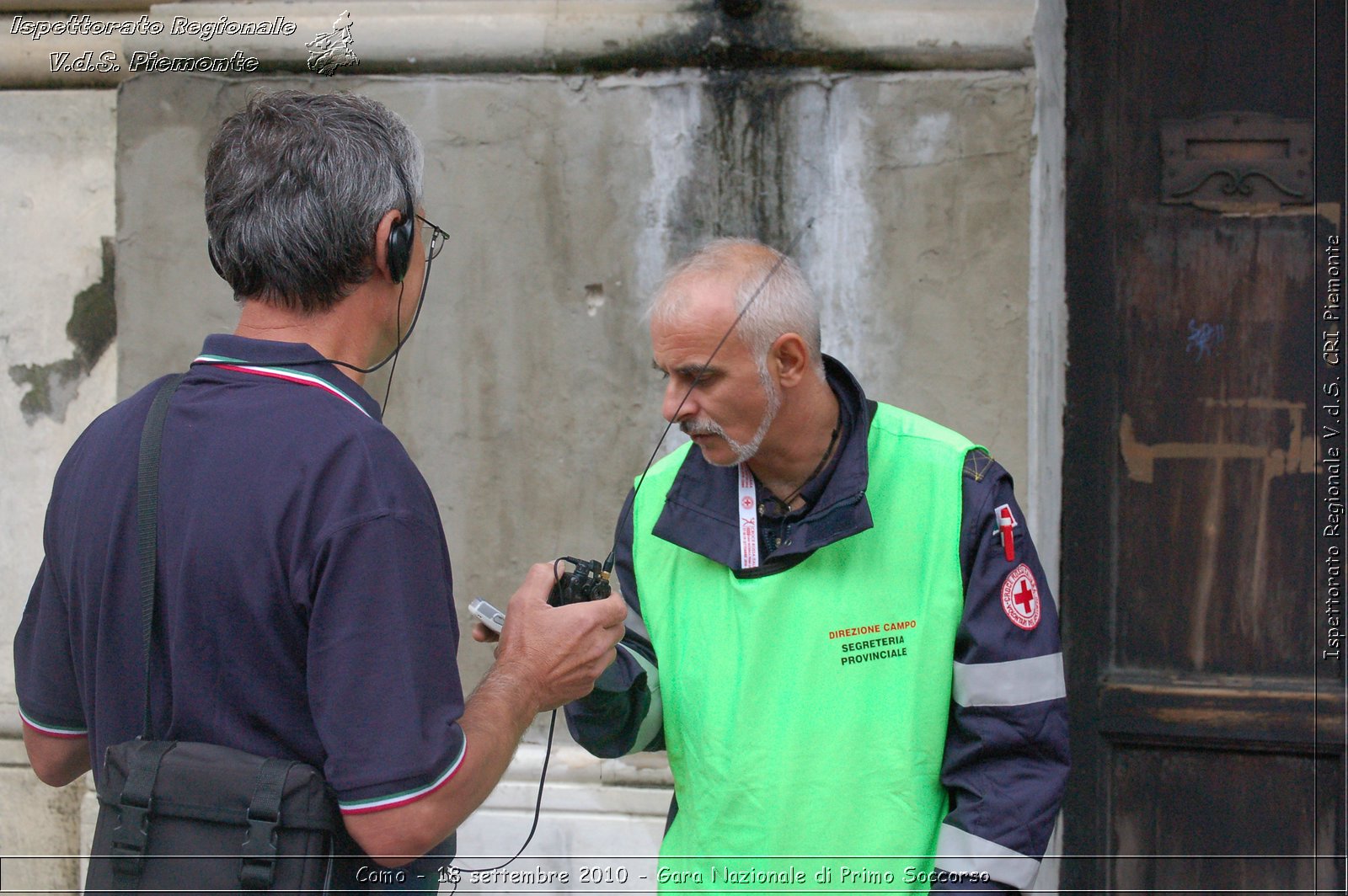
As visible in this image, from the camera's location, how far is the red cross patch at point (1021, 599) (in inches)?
77.4

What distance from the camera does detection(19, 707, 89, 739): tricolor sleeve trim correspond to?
72.7 inches

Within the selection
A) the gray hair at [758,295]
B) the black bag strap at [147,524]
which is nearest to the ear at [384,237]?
the black bag strap at [147,524]

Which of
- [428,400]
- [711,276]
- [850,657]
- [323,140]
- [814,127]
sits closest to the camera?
[323,140]

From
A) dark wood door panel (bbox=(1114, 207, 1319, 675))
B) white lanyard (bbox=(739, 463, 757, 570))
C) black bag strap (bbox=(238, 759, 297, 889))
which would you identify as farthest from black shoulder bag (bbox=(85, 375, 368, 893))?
dark wood door panel (bbox=(1114, 207, 1319, 675))

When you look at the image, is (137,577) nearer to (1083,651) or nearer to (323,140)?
(323,140)

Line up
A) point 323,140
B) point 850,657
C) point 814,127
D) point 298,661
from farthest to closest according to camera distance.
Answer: point 814,127 → point 850,657 → point 323,140 → point 298,661

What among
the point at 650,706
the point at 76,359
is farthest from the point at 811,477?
the point at 76,359

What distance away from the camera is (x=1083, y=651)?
11.1 ft

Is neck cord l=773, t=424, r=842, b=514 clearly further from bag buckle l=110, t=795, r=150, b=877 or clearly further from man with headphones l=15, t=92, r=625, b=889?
bag buckle l=110, t=795, r=150, b=877

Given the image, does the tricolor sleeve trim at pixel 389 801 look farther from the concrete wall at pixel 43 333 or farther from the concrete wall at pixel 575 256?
the concrete wall at pixel 43 333

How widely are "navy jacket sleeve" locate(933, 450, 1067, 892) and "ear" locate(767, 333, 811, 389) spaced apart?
1.33 ft

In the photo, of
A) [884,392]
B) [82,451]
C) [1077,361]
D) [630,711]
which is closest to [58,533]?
[82,451]

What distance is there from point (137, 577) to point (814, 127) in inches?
88.3

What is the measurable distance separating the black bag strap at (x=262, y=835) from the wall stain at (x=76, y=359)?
261 cm
